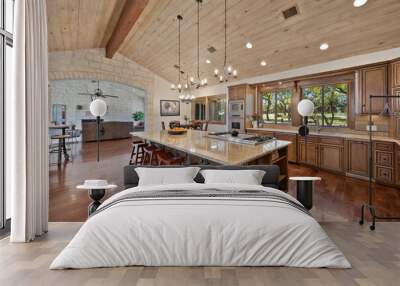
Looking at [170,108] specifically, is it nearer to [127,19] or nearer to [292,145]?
[127,19]

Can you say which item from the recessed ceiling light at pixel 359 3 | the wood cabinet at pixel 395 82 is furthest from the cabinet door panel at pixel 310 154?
the recessed ceiling light at pixel 359 3

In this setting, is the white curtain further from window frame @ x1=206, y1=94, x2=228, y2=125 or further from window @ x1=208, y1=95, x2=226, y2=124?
window @ x1=208, y1=95, x2=226, y2=124

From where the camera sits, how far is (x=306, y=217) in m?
2.07

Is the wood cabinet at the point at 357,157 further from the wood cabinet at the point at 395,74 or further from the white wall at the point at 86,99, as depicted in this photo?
the white wall at the point at 86,99

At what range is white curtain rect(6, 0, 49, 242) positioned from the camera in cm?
257

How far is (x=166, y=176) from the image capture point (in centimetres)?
291

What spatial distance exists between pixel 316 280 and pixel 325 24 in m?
4.44

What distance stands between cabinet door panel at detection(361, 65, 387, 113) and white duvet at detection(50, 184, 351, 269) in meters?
A: 4.16

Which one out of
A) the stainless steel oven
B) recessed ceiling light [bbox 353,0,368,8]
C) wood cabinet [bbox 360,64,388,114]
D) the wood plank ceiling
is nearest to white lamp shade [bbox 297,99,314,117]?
recessed ceiling light [bbox 353,0,368,8]

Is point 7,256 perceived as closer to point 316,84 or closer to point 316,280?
point 316,280

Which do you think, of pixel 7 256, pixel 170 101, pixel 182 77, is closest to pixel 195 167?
pixel 7 256

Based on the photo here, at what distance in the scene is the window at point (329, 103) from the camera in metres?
6.14

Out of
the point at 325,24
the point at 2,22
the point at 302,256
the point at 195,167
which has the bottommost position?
the point at 302,256

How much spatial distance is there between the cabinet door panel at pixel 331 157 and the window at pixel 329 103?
694mm
